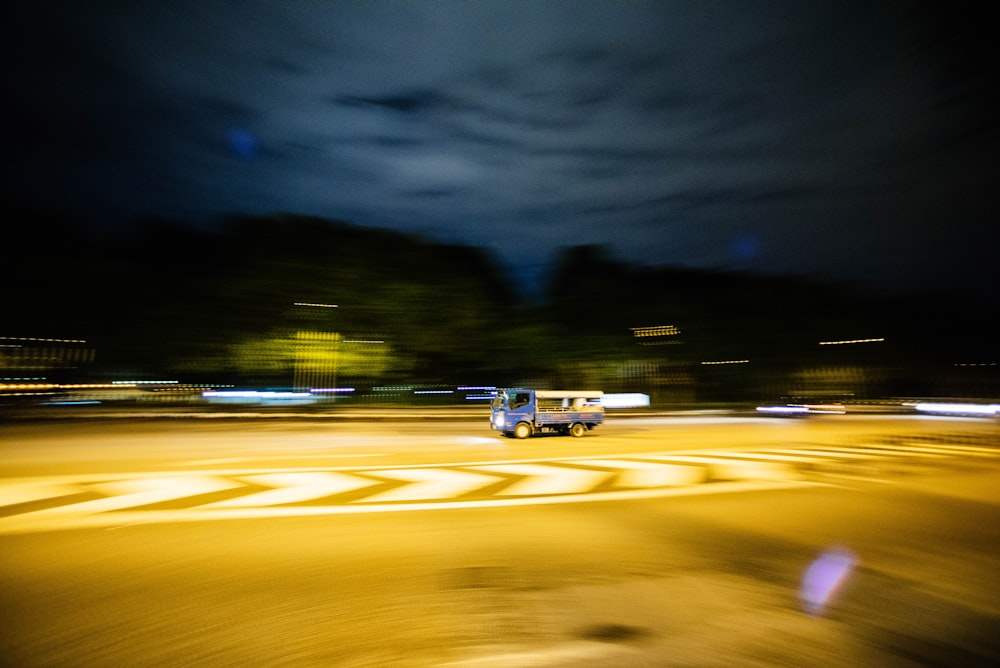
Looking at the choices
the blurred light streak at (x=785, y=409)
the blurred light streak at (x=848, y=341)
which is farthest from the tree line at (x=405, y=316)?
the blurred light streak at (x=785, y=409)

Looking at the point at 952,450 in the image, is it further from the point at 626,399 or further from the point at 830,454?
the point at 626,399

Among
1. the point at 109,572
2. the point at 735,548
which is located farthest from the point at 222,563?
the point at 735,548

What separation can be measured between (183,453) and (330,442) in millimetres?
4684

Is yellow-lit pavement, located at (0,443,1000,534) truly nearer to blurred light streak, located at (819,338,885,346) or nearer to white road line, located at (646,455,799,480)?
white road line, located at (646,455,799,480)

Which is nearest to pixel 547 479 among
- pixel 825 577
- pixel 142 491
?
pixel 825 577

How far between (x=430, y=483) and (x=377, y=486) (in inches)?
37.7

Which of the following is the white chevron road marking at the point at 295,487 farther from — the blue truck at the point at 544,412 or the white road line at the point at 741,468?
the blue truck at the point at 544,412

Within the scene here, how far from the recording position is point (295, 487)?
10.5m

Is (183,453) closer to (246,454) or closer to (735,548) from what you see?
(246,454)

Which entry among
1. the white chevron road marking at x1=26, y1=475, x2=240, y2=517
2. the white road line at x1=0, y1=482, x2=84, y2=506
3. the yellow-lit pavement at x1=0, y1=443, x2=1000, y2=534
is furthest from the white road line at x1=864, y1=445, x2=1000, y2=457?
the white road line at x1=0, y1=482, x2=84, y2=506

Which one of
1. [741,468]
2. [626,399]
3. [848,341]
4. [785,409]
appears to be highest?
[848,341]

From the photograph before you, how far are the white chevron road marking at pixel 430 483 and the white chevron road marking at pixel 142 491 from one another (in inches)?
113

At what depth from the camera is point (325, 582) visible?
547 cm

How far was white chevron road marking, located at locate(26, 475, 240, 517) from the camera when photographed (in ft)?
28.2
